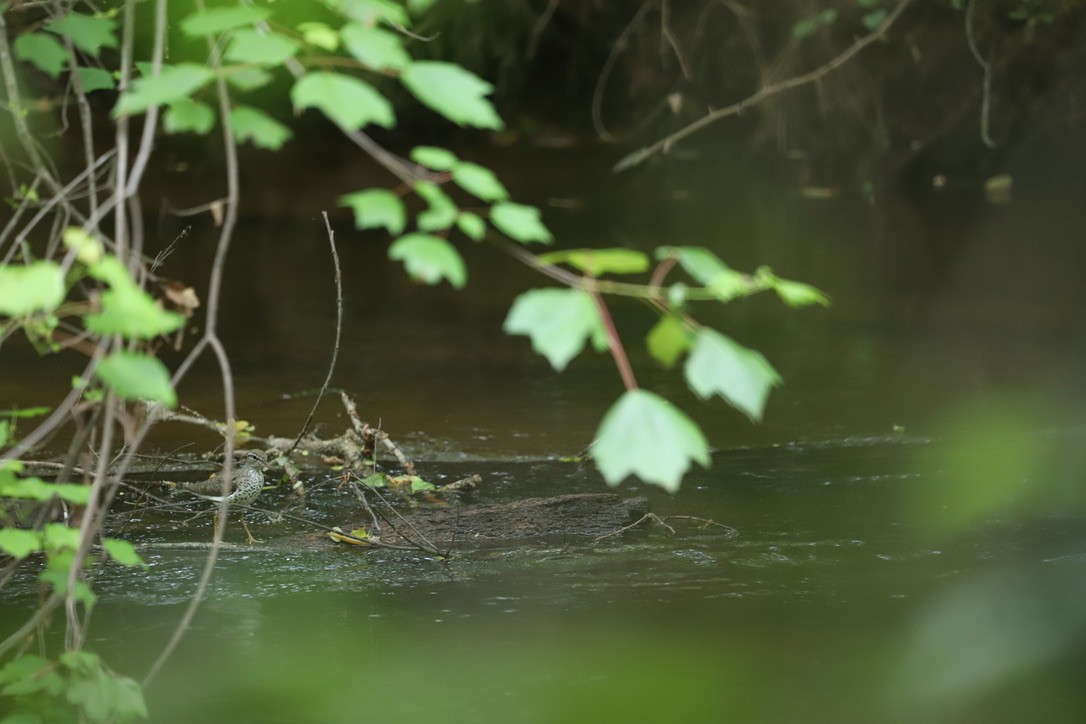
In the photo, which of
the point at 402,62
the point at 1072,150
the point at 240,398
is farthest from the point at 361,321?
the point at 1072,150

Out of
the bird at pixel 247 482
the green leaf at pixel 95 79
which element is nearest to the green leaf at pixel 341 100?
the green leaf at pixel 95 79

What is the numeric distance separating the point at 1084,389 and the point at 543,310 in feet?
16.9

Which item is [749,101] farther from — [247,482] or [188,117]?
[188,117]

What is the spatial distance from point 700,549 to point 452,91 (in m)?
2.77

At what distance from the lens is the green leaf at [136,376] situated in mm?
1739

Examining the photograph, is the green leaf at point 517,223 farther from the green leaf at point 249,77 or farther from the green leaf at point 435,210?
the green leaf at point 249,77

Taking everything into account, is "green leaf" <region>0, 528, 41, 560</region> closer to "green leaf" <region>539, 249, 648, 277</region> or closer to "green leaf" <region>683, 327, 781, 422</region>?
"green leaf" <region>539, 249, 648, 277</region>

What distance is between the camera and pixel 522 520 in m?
4.30

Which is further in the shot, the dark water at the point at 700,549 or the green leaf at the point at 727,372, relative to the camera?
the dark water at the point at 700,549

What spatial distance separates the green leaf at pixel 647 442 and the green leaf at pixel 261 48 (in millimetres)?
642

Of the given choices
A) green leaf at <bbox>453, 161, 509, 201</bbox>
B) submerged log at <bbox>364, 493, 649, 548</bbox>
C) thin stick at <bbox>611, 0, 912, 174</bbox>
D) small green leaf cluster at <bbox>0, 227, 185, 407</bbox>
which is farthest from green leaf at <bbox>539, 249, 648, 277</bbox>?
submerged log at <bbox>364, 493, 649, 548</bbox>

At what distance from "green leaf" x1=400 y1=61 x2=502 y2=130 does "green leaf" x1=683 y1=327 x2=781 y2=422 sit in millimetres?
370

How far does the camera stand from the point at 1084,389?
6.10 metres

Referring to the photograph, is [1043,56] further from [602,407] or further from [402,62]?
[402,62]
